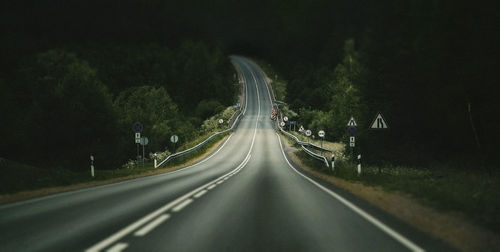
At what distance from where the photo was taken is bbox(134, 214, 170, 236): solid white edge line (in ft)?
17.5

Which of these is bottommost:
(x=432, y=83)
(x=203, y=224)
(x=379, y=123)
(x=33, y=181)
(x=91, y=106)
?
(x=33, y=181)

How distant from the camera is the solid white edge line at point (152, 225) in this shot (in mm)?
5346

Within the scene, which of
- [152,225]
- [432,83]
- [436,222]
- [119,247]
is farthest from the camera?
[432,83]

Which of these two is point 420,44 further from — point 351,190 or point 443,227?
point 443,227

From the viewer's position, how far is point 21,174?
1415 cm

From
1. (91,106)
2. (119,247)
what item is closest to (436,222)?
(119,247)

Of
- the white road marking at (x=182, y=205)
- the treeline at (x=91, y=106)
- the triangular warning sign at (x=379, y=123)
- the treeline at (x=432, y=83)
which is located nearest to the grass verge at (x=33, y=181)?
the white road marking at (x=182, y=205)

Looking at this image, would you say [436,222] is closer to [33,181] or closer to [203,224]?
[203,224]

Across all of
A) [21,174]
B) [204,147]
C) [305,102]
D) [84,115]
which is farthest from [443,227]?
[305,102]

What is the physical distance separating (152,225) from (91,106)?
43.3 m

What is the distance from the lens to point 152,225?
19.3 ft

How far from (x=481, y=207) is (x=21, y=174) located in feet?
54.0

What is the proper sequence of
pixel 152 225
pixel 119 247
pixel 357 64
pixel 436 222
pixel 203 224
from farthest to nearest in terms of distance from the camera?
pixel 357 64 < pixel 436 222 < pixel 203 224 < pixel 152 225 < pixel 119 247

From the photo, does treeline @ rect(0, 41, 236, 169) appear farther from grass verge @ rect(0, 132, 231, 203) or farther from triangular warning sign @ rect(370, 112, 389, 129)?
triangular warning sign @ rect(370, 112, 389, 129)
